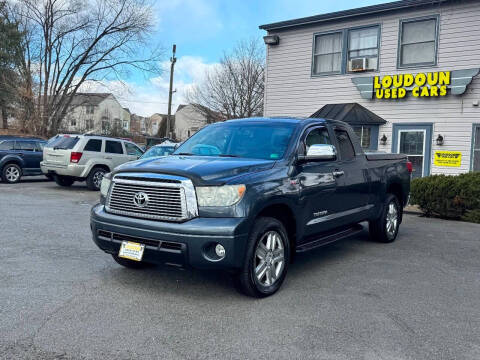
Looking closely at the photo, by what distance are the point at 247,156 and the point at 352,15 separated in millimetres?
11472

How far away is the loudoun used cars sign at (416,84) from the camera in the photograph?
42.6 feet

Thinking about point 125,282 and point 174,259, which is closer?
point 174,259

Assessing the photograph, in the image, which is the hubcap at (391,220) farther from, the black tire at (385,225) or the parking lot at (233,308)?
the parking lot at (233,308)

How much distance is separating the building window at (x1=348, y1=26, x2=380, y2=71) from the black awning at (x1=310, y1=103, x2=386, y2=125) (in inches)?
50.4

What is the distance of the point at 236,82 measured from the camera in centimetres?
3212

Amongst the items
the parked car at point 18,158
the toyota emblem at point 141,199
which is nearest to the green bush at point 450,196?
the toyota emblem at point 141,199

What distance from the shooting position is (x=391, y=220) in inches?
301

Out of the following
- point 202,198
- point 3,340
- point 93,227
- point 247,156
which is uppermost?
point 247,156

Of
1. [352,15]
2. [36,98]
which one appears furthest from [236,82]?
[352,15]

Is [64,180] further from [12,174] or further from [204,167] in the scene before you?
[204,167]

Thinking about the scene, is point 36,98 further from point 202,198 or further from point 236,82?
point 202,198

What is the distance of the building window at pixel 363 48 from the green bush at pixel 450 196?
5.46 meters

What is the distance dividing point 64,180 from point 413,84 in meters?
11.3

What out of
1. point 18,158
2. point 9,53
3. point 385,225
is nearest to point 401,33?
point 385,225
